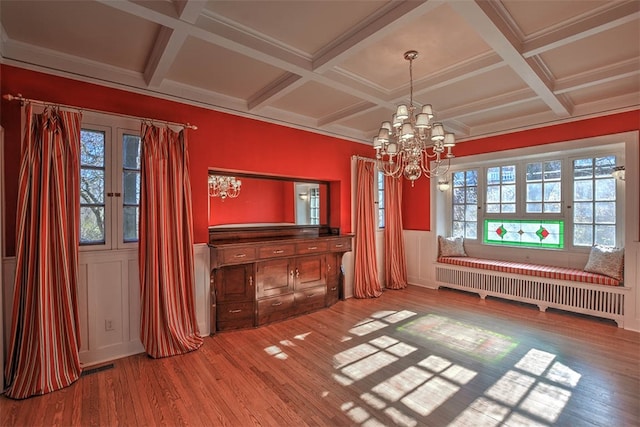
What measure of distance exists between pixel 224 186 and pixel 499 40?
3158mm

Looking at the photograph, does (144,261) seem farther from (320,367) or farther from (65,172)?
(320,367)

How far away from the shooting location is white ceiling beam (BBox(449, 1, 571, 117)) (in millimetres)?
1969

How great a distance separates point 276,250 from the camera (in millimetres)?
3865

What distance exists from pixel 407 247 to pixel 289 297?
2885 millimetres

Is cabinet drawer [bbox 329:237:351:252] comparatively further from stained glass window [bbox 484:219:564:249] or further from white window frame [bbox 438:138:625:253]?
stained glass window [bbox 484:219:564:249]

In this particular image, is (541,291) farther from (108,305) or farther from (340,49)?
(108,305)

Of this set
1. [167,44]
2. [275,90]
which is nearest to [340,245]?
[275,90]

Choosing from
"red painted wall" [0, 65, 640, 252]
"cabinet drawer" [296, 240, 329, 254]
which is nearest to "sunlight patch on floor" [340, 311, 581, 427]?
"cabinet drawer" [296, 240, 329, 254]

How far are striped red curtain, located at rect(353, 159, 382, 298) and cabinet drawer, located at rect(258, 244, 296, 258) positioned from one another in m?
1.46

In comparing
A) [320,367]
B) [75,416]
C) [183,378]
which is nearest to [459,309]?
[320,367]

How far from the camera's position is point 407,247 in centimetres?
599

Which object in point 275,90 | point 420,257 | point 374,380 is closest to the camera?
point 374,380

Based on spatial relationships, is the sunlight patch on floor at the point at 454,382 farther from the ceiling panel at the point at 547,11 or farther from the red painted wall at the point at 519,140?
the ceiling panel at the point at 547,11

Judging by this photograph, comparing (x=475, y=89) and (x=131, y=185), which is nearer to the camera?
(x=131, y=185)
